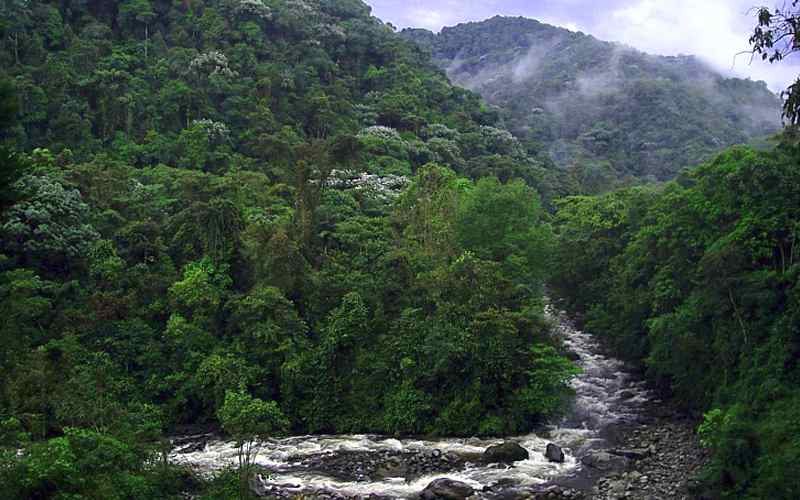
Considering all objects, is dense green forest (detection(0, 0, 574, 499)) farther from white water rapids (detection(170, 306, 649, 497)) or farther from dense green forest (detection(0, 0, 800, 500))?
white water rapids (detection(170, 306, 649, 497))

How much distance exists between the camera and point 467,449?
77.3ft

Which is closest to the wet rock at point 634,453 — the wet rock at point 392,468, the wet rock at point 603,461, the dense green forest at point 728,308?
the wet rock at point 603,461

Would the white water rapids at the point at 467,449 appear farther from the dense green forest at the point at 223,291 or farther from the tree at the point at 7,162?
the tree at the point at 7,162

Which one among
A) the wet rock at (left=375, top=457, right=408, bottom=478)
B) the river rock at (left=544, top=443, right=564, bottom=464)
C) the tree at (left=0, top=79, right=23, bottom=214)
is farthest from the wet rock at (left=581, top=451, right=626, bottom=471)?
the tree at (left=0, top=79, right=23, bottom=214)

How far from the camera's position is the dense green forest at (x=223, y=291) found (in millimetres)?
22656

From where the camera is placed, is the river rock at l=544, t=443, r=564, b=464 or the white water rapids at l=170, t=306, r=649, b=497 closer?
the white water rapids at l=170, t=306, r=649, b=497

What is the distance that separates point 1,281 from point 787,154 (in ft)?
92.1

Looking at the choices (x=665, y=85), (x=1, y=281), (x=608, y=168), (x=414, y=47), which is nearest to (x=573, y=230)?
(x=1, y=281)

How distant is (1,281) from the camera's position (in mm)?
26109

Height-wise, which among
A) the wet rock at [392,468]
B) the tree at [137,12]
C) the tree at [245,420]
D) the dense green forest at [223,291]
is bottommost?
the wet rock at [392,468]

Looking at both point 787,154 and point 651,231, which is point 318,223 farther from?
point 787,154

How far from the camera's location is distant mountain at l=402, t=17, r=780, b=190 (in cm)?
8038

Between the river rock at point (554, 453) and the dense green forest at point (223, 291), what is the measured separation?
93.2 inches

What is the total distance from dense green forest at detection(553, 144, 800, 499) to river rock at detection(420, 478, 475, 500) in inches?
255
